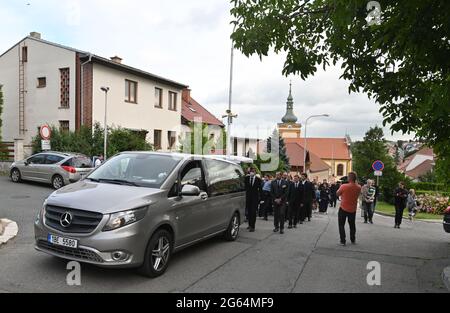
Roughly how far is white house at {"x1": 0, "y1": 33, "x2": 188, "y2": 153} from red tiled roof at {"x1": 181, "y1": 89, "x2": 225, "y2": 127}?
668cm

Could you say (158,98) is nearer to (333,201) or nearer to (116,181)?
(333,201)

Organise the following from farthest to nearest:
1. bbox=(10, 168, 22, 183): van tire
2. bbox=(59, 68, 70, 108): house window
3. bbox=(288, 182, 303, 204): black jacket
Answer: bbox=(59, 68, 70, 108): house window, bbox=(10, 168, 22, 183): van tire, bbox=(288, 182, 303, 204): black jacket

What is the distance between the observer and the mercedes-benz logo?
5.45 metres

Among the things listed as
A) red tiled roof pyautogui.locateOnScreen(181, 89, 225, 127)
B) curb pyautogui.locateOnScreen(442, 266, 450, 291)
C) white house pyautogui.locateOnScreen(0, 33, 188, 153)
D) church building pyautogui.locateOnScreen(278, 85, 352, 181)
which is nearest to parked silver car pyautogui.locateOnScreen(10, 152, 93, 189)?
white house pyautogui.locateOnScreen(0, 33, 188, 153)

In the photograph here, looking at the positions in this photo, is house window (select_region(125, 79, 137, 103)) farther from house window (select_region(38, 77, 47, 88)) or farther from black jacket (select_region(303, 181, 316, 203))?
black jacket (select_region(303, 181, 316, 203))

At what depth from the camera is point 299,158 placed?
2694 inches

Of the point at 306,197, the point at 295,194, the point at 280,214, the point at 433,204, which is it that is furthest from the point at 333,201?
the point at 280,214

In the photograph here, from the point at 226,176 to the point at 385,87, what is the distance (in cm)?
374

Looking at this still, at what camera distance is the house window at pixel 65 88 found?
79.4 feet

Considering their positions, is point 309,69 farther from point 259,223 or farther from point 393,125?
point 259,223

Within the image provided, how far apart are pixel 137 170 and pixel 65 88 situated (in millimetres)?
20179

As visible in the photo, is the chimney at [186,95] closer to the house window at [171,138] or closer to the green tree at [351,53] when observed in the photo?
the house window at [171,138]

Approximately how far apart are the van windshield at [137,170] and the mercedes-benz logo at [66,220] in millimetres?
1042
